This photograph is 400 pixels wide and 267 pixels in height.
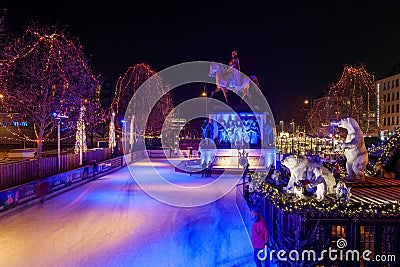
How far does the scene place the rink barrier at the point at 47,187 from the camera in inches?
484

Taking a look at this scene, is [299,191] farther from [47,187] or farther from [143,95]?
[143,95]

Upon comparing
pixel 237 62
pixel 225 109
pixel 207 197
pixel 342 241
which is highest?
pixel 237 62

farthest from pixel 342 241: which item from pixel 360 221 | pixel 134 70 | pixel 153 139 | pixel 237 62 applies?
pixel 153 139

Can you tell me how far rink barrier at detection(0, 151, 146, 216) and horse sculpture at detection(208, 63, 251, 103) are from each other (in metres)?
10.6

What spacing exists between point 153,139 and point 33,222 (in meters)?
42.6

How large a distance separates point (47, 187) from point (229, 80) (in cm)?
1673

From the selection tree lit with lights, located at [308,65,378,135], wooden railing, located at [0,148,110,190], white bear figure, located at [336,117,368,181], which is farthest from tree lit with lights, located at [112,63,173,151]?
white bear figure, located at [336,117,368,181]

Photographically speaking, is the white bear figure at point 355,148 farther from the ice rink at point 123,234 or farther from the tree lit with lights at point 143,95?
the tree lit with lights at point 143,95

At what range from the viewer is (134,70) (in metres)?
38.2

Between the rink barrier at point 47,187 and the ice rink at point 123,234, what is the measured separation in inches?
15.9

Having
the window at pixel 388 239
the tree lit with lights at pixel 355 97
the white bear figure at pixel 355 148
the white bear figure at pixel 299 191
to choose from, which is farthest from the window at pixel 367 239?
the tree lit with lights at pixel 355 97

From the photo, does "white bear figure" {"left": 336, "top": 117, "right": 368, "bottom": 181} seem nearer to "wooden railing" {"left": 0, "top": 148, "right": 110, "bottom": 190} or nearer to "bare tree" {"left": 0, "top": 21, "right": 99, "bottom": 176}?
"wooden railing" {"left": 0, "top": 148, "right": 110, "bottom": 190}

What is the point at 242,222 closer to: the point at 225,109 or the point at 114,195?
the point at 114,195

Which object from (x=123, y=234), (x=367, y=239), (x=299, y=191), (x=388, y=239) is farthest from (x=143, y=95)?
(x=388, y=239)
